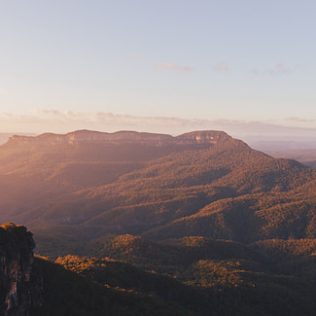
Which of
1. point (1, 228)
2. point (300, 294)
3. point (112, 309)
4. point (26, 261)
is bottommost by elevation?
point (300, 294)

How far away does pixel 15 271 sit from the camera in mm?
97250

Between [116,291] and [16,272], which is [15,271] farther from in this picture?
[116,291]

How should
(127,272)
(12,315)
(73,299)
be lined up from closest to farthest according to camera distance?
(12,315), (73,299), (127,272)

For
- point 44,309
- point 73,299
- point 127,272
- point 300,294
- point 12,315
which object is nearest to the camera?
point 12,315

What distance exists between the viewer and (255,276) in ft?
655

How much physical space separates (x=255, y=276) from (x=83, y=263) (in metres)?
70.0

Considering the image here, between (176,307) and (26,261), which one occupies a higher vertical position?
(26,261)

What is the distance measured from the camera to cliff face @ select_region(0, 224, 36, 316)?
3734 inches

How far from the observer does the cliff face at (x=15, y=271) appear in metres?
94.9

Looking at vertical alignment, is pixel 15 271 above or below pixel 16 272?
above

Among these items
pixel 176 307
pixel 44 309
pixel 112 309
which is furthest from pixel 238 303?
pixel 44 309

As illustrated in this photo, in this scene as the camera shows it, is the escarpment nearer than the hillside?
Yes

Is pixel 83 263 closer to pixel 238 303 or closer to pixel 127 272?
pixel 127 272

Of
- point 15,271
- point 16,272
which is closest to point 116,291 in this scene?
point 16,272
